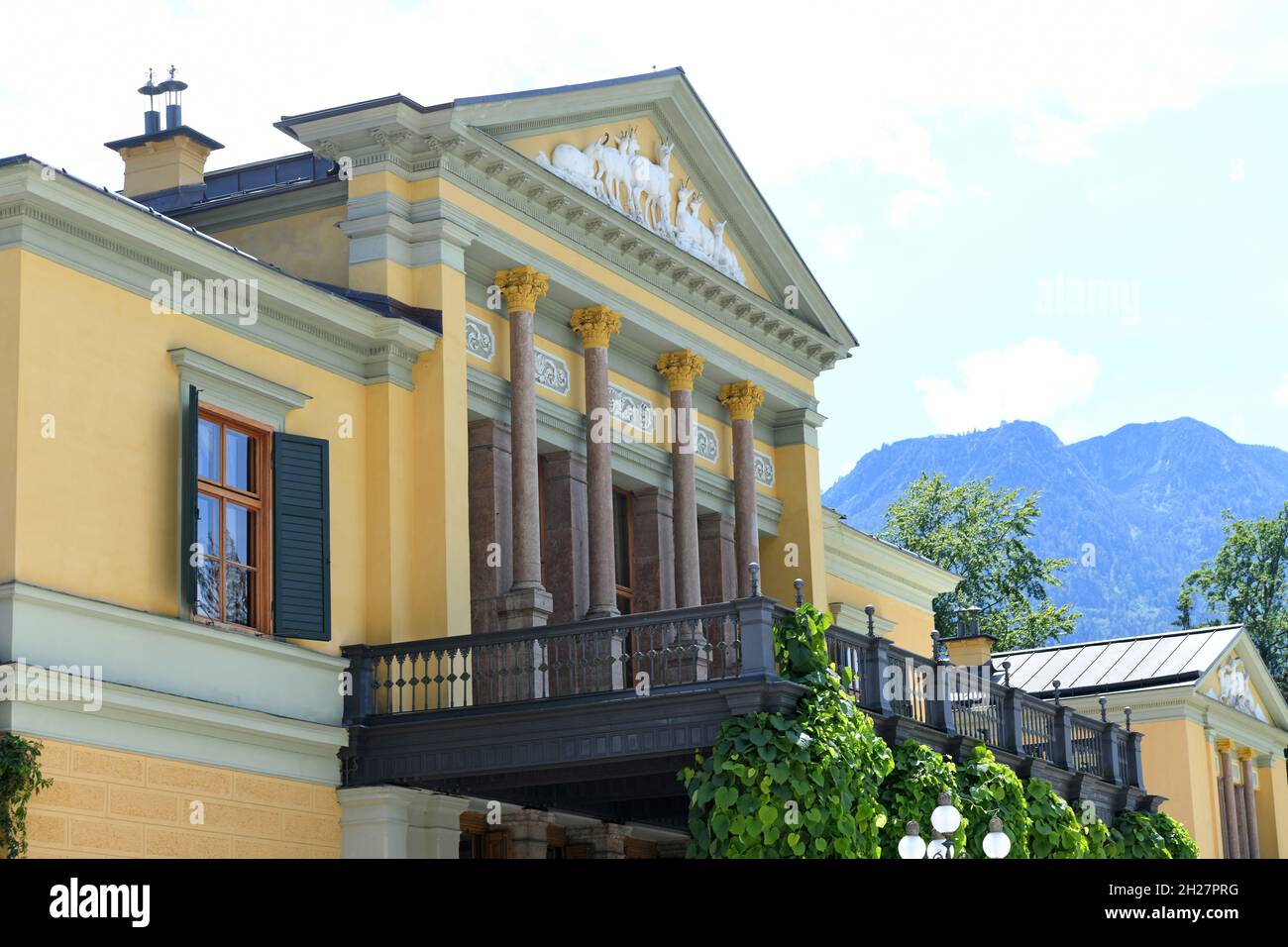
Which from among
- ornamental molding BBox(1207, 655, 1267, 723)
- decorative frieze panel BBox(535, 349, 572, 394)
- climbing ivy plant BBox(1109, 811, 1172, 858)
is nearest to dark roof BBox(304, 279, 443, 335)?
decorative frieze panel BBox(535, 349, 572, 394)

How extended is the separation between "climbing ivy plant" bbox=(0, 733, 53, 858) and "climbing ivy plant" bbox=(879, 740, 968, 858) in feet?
26.5

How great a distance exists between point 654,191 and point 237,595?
850 cm

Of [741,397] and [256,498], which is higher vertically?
[741,397]

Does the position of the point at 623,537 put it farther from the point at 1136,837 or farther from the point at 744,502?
the point at 1136,837

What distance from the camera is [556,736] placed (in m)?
18.5

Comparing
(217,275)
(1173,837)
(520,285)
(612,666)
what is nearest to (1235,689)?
(1173,837)

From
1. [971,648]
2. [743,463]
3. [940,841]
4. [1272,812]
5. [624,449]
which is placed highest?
[743,463]

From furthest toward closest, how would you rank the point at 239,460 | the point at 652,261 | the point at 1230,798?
the point at 1230,798, the point at 652,261, the point at 239,460

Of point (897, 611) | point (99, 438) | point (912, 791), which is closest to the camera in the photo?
point (99, 438)

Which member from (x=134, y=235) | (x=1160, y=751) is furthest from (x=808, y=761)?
(x=1160, y=751)

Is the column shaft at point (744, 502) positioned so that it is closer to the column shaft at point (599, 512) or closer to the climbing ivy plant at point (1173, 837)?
the column shaft at point (599, 512)

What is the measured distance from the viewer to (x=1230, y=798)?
38.1 meters
